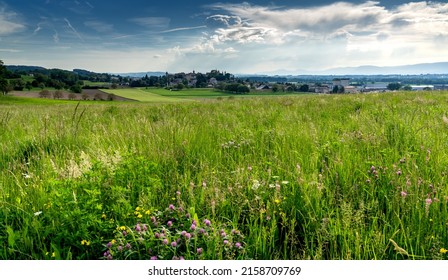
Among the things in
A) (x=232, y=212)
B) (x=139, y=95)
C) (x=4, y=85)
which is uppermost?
(x=4, y=85)

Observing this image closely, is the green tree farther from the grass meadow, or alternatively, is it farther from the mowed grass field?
the grass meadow

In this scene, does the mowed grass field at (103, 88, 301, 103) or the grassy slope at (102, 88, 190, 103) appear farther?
the grassy slope at (102, 88, 190, 103)

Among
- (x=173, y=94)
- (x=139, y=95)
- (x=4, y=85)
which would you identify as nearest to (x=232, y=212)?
(x=173, y=94)

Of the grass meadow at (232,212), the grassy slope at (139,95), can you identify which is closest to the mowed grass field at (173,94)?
the grassy slope at (139,95)

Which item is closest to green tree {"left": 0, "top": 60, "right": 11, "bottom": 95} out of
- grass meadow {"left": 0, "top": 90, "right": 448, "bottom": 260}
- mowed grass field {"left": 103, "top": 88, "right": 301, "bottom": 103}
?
mowed grass field {"left": 103, "top": 88, "right": 301, "bottom": 103}

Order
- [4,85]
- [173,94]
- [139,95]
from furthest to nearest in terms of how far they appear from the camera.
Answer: [4,85], [139,95], [173,94]

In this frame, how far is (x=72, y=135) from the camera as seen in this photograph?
5465 mm

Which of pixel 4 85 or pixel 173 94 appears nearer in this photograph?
pixel 173 94

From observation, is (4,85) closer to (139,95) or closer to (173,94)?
(139,95)

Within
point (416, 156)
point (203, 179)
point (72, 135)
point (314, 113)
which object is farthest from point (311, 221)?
point (314, 113)

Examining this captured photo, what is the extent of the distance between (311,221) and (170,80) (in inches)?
1147

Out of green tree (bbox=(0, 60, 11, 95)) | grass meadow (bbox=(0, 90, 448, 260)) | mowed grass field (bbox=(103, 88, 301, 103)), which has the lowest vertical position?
grass meadow (bbox=(0, 90, 448, 260))

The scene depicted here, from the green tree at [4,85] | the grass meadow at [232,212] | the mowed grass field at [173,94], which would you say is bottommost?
the grass meadow at [232,212]

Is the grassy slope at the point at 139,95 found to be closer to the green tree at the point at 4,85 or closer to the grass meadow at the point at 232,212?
the grass meadow at the point at 232,212
